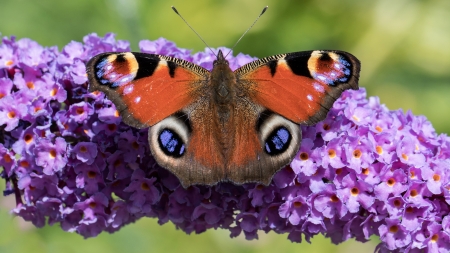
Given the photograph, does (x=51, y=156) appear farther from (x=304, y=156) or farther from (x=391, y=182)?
(x=391, y=182)

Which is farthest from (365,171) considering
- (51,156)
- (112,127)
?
(51,156)

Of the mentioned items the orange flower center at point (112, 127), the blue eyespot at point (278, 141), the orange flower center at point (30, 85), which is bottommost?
the blue eyespot at point (278, 141)

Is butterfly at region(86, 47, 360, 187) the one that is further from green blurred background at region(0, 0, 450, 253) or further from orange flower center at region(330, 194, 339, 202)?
green blurred background at region(0, 0, 450, 253)

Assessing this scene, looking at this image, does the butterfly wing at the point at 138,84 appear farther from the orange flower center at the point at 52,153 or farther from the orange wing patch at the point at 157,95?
the orange flower center at the point at 52,153

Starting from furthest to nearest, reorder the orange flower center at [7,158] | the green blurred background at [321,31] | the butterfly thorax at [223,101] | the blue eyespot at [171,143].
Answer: the green blurred background at [321,31]
the orange flower center at [7,158]
the butterfly thorax at [223,101]
the blue eyespot at [171,143]

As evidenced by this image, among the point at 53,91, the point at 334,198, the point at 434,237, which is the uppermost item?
the point at 53,91

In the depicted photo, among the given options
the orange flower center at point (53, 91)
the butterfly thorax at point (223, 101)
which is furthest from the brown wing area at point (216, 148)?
the orange flower center at point (53, 91)

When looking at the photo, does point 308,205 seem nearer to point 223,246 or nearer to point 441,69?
point 223,246
